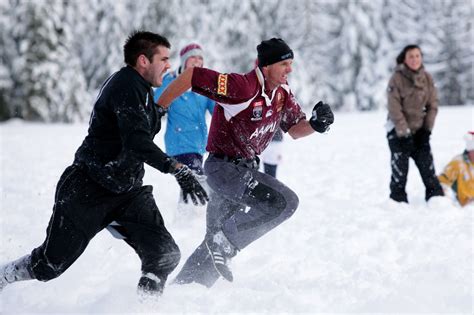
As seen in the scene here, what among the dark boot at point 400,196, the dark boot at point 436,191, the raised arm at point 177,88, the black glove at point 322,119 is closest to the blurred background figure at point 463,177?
the dark boot at point 436,191

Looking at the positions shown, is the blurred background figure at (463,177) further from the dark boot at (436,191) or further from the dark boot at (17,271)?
the dark boot at (17,271)

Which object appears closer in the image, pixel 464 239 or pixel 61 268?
pixel 61 268

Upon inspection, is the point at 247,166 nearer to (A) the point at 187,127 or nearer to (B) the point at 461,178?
(A) the point at 187,127

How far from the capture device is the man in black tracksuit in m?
3.32

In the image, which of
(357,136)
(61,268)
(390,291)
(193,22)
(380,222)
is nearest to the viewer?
(61,268)

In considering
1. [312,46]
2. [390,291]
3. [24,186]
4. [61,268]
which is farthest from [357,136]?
[312,46]

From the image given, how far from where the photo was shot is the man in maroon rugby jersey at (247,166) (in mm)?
4051

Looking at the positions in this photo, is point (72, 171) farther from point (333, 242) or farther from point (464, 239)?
point (464, 239)

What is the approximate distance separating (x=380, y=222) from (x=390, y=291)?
224 centimetres

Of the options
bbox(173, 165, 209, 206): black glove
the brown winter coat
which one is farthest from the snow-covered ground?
the brown winter coat

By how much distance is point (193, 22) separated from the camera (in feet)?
96.4

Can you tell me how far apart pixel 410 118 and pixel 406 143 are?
329mm

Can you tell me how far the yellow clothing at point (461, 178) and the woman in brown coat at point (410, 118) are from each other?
325 mm

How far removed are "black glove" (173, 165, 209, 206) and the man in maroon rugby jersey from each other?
2.65 feet
